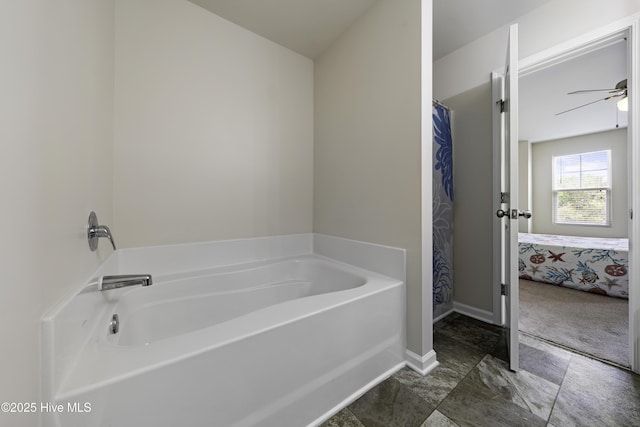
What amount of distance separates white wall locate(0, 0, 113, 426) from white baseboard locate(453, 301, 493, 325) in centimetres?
258

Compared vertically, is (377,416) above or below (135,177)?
below

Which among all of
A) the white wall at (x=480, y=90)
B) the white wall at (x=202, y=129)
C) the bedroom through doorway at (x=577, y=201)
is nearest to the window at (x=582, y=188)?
the bedroom through doorway at (x=577, y=201)

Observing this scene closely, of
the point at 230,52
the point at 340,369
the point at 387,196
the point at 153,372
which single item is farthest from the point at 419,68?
the point at 153,372

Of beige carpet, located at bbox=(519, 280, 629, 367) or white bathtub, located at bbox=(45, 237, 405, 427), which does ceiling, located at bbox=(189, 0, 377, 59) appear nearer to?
white bathtub, located at bbox=(45, 237, 405, 427)

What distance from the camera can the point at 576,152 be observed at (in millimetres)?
4617

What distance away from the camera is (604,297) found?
2.44 meters

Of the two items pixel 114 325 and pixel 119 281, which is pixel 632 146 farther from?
pixel 114 325

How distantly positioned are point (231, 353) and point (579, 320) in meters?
2.76

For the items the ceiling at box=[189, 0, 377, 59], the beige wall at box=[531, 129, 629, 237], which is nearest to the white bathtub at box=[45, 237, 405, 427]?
the ceiling at box=[189, 0, 377, 59]

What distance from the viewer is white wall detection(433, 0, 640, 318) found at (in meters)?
1.65

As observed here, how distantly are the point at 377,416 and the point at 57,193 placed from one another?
4.97ft

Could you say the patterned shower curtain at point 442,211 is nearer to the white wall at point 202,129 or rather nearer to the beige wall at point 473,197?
the beige wall at point 473,197

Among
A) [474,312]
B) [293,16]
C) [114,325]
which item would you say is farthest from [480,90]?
[114,325]

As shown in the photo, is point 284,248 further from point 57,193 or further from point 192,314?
point 57,193
